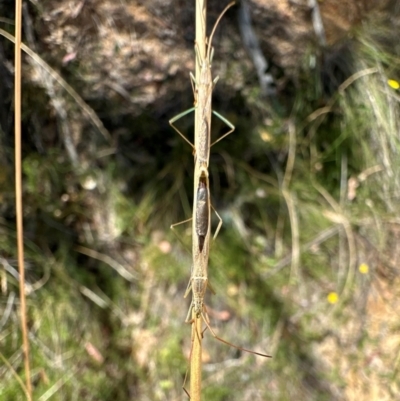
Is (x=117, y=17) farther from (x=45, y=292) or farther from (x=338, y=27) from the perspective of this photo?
(x=45, y=292)

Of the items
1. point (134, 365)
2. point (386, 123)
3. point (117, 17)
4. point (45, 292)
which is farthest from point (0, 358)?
point (386, 123)

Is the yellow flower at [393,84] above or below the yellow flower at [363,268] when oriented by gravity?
above

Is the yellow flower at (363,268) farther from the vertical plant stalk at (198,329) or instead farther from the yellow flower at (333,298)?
the vertical plant stalk at (198,329)

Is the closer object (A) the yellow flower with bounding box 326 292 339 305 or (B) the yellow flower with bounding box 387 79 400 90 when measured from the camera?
(B) the yellow flower with bounding box 387 79 400 90

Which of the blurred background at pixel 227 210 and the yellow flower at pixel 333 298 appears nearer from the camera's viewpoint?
the blurred background at pixel 227 210

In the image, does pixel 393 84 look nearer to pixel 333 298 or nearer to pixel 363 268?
pixel 363 268

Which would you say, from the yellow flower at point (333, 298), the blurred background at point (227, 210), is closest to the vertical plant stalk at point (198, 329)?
the blurred background at point (227, 210)

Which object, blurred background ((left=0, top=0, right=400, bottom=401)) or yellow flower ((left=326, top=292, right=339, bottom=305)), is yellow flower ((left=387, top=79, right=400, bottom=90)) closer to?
blurred background ((left=0, top=0, right=400, bottom=401))

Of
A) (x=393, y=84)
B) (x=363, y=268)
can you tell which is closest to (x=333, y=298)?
(x=363, y=268)

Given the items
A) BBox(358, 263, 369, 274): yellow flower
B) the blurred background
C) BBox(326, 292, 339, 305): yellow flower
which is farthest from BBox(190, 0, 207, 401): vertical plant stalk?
BBox(358, 263, 369, 274): yellow flower
